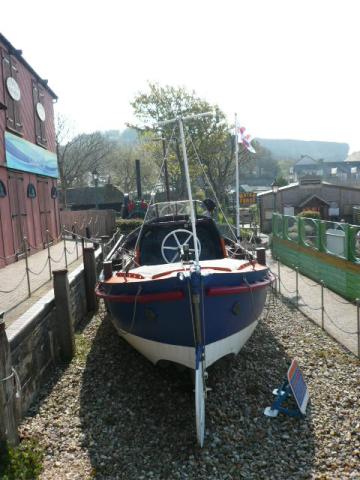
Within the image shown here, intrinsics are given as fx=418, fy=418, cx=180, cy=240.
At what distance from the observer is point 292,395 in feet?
20.5

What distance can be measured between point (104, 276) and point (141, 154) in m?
46.4

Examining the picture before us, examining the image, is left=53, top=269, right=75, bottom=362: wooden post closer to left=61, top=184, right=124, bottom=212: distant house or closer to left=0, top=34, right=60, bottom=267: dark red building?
left=0, top=34, right=60, bottom=267: dark red building

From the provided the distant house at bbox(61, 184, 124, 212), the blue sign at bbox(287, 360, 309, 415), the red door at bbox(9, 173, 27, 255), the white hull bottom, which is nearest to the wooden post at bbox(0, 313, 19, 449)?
the white hull bottom

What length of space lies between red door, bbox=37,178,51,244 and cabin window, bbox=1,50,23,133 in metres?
2.82

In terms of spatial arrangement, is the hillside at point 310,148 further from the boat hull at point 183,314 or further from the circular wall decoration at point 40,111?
the boat hull at point 183,314

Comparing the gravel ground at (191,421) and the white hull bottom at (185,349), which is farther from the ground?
the white hull bottom at (185,349)

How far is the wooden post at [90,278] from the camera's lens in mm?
10547

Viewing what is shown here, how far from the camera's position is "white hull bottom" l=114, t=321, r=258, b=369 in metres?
6.05

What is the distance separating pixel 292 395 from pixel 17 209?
35.0 ft

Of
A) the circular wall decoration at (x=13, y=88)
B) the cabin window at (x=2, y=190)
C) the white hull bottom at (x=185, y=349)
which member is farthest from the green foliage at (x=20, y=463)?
the circular wall decoration at (x=13, y=88)

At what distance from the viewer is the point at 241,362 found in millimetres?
7527

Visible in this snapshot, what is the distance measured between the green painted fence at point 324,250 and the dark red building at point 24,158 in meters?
9.52

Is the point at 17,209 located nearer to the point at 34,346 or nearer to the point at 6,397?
the point at 34,346

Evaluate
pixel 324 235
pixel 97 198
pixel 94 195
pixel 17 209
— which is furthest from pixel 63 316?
pixel 94 195
